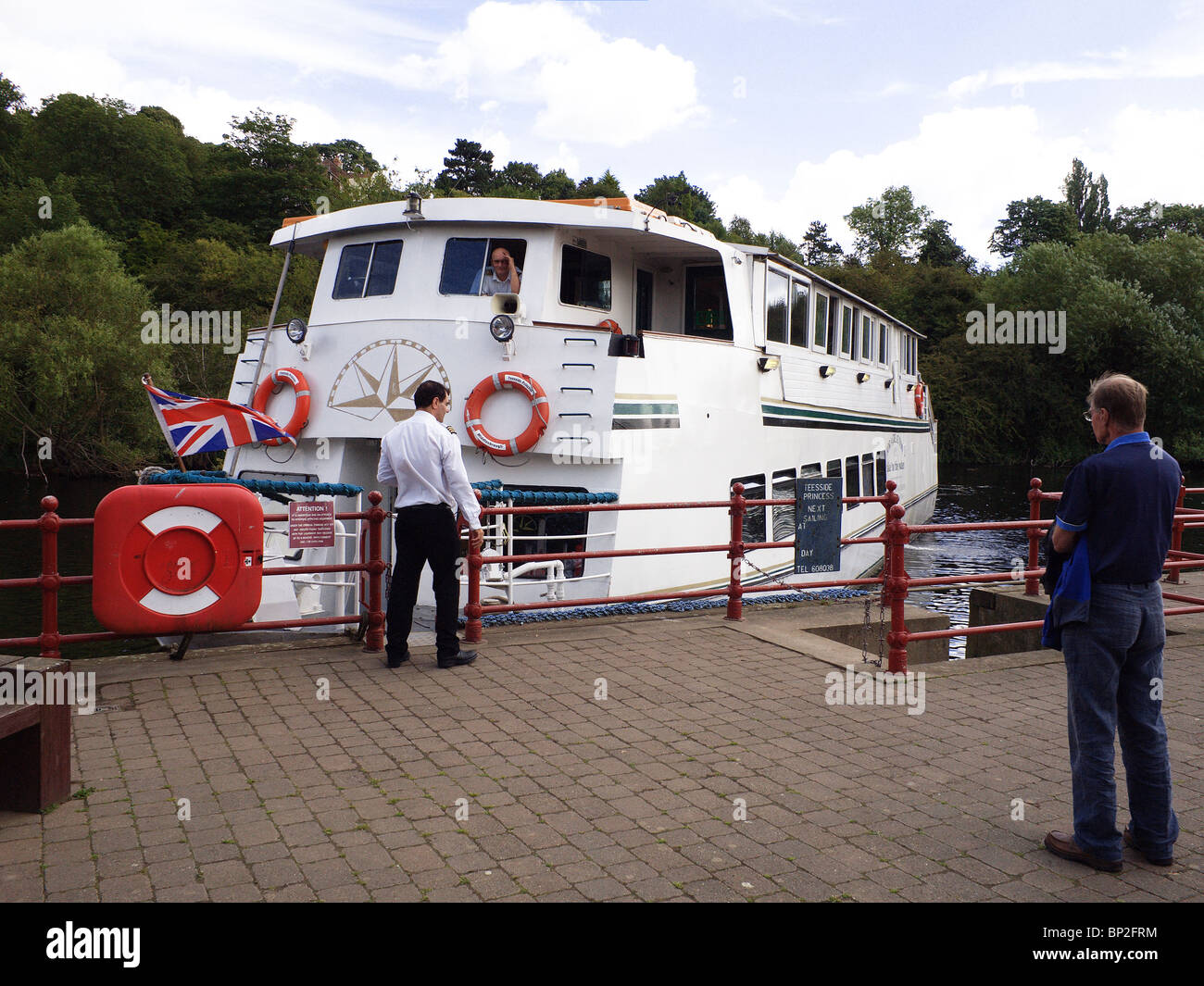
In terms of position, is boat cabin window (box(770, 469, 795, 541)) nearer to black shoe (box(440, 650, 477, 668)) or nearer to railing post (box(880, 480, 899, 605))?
railing post (box(880, 480, 899, 605))

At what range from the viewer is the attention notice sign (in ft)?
23.2

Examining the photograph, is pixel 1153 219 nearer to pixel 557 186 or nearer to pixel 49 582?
pixel 557 186

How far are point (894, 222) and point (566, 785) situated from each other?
87.7m

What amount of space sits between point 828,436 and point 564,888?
12.2 metres

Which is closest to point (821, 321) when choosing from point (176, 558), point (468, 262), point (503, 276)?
point (503, 276)

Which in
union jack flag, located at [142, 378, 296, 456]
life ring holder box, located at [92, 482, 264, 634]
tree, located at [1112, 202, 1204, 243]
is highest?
tree, located at [1112, 202, 1204, 243]

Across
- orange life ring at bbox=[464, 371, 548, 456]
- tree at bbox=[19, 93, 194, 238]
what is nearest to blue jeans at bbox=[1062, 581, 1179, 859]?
orange life ring at bbox=[464, 371, 548, 456]

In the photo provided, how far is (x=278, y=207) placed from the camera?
191ft

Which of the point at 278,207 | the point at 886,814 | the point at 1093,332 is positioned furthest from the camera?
the point at 278,207

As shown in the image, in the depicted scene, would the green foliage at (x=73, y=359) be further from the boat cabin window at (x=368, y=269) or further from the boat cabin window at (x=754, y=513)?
the boat cabin window at (x=754, y=513)

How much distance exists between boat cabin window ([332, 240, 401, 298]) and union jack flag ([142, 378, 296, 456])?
6.41 ft

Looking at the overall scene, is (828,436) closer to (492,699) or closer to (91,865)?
(492,699)

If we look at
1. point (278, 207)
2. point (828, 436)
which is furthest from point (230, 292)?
point (828, 436)

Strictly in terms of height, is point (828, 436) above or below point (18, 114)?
below
